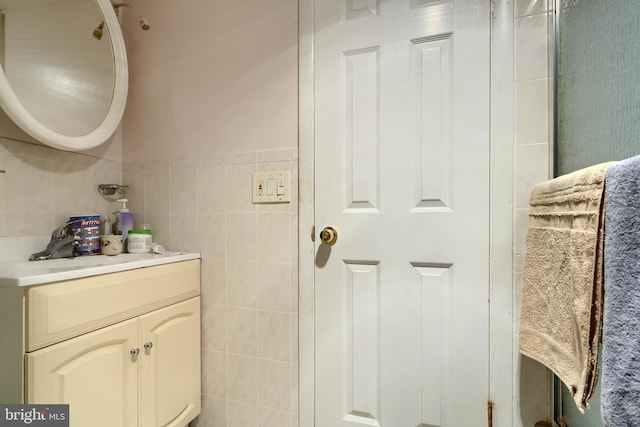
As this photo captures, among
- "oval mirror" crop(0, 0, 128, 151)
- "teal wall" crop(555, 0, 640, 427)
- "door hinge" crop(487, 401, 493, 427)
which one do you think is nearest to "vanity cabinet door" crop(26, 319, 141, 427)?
"oval mirror" crop(0, 0, 128, 151)

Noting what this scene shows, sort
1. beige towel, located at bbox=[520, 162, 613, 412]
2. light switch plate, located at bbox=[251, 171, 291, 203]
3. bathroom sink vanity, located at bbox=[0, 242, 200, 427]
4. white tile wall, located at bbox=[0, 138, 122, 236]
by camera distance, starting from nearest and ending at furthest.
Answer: beige towel, located at bbox=[520, 162, 613, 412] → bathroom sink vanity, located at bbox=[0, 242, 200, 427] → white tile wall, located at bbox=[0, 138, 122, 236] → light switch plate, located at bbox=[251, 171, 291, 203]

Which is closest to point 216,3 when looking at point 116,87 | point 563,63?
point 116,87

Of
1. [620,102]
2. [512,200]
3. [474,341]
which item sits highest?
[620,102]

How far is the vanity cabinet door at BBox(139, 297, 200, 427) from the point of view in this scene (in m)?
0.98

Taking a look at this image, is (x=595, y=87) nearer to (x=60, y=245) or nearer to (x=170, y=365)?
(x=170, y=365)

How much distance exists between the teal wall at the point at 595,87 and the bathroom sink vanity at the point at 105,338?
3.85 ft

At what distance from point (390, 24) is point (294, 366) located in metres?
1.21

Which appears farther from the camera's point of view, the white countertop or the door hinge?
the door hinge

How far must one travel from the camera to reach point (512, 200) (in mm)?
897

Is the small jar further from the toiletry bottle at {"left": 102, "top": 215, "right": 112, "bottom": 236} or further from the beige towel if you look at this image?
the beige towel

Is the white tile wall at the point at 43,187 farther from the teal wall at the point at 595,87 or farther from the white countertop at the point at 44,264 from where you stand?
the teal wall at the point at 595,87

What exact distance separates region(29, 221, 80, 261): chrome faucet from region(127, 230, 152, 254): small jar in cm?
17

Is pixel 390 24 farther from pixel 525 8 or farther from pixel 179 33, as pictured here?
pixel 179 33

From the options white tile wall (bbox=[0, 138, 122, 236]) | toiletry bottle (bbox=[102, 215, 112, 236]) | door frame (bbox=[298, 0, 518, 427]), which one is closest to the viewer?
door frame (bbox=[298, 0, 518, 427])
